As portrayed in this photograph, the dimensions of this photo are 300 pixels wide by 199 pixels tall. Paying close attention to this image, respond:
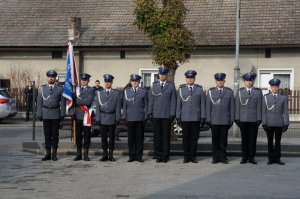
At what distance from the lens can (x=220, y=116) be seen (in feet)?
52.2

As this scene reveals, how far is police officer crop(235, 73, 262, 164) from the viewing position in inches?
625

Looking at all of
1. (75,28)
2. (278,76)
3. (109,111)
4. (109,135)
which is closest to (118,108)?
(109,111)

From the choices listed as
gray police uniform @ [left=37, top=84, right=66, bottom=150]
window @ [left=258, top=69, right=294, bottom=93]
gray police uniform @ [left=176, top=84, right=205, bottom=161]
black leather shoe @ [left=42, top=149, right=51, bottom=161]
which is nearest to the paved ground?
black leather shoe @ [left=42, top=149, right=51, bottom=161]

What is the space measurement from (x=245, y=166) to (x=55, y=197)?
17.5ft

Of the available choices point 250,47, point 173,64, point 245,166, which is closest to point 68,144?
point 173,64

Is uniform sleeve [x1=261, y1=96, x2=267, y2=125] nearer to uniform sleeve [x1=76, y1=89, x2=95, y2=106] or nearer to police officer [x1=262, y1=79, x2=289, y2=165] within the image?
police officer [x1=262, y1=79, x2=289, y2=165]

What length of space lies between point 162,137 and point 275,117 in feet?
8.28

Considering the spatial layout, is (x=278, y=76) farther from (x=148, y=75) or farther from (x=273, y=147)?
(x=273, y=147)

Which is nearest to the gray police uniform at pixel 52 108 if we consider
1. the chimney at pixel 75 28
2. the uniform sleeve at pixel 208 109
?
the uniform sleeve at pixel 208 109

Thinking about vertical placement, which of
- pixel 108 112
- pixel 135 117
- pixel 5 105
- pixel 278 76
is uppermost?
pixel 278 76

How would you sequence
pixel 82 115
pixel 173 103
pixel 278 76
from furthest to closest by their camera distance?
pixel 278 76
pixel 82 115
pixel 173 103

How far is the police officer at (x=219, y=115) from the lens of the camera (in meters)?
15.9

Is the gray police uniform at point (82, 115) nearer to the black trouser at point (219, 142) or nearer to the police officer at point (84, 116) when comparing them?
the police officer at point (84, 116)

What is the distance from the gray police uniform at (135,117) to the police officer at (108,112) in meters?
0.22
